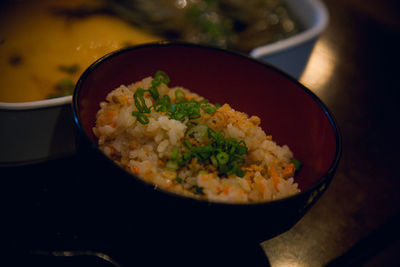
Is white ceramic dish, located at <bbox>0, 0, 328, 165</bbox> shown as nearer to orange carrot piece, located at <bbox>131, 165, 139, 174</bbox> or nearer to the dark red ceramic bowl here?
the dark red ceramic bowl

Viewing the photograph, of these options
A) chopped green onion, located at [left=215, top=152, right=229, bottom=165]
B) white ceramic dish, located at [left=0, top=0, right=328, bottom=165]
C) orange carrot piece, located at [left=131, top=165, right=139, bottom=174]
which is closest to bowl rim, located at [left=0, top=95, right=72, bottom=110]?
white ceramic dish, located at [left=0, top=0, right=328, bottom=165]

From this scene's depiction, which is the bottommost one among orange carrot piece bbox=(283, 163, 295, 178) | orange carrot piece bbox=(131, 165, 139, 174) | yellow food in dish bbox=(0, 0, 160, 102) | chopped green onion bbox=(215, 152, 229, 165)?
yellow food in dish bbox=(0, 0, 160, 102)

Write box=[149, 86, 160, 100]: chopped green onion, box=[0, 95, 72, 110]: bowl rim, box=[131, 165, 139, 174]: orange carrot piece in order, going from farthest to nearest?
box=[149, 86, 160, 100]: chopped green onion
box=[0, 95, 72, 110]: bowl rim
box=[131, 165, 139, 174]: orange carrot piece

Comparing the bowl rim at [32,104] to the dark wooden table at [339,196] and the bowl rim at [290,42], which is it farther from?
the bowl rim at [290,42]

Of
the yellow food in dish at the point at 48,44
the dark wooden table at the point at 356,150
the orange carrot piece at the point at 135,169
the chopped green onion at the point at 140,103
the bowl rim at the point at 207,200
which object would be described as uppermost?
the bowl rim at the point at 207,200

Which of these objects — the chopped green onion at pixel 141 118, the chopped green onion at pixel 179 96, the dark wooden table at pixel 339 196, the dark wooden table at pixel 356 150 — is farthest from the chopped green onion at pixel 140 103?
the dark wooden table at pixel 356 150

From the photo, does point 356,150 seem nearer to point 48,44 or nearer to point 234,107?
point 234,107
